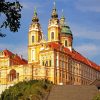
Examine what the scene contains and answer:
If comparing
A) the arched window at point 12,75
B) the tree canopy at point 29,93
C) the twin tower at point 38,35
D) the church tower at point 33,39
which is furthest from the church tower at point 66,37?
the tree canopy at point 29,93

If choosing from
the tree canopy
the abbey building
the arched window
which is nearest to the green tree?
the tree canopy

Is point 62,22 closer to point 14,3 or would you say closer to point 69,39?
point 69,39

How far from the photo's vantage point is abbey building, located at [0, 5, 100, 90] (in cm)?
10600

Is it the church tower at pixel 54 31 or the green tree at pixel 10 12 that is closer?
the green tree at pixel 10 12

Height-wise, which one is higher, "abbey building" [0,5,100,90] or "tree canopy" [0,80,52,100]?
"abbey building" [0,5,100,90]

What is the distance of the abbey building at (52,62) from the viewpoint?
106000 mm

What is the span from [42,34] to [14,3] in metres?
111

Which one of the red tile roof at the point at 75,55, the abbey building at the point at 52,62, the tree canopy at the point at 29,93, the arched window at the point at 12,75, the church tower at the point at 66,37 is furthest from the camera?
the church tower at the point at 66,37

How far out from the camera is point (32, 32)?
4683 inches

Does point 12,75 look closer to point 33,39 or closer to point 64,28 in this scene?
point 33,39

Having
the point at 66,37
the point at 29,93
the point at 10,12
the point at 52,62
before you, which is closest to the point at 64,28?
the point at 66,37

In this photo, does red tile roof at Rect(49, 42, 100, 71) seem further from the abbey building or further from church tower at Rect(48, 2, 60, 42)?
church tower at Rect(48, 2, 60, 42)

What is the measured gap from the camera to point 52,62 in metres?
107

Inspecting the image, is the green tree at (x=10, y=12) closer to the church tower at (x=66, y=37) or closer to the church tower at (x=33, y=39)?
the church tower at (x=33, y=39)
